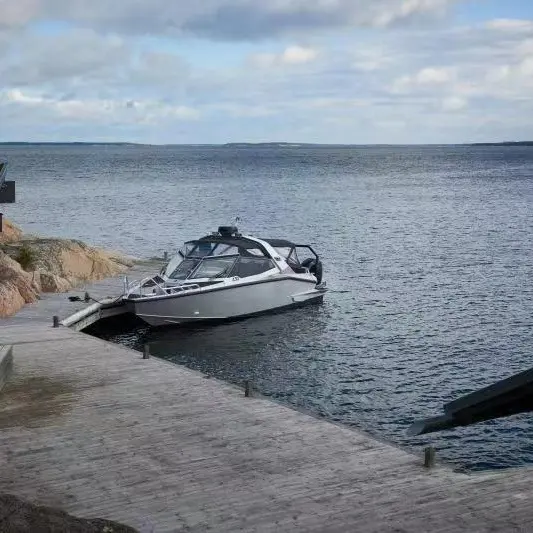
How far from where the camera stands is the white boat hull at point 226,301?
2756cm

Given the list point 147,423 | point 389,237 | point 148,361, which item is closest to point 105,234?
point 389,237

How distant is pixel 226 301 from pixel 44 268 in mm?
6670

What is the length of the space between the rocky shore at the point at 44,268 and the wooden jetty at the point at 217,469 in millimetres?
9415

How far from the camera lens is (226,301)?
28.9m

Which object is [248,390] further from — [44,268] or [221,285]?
[44,268]

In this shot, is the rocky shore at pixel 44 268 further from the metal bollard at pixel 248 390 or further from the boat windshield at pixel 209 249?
the metal bollard at pixel 248 390

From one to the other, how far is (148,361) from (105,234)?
39.1 meters

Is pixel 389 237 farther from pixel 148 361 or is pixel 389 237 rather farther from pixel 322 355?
pixel 148 361

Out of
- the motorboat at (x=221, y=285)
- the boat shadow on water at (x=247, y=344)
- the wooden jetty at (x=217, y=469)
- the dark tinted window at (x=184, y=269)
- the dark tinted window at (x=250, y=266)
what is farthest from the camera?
the dark tinted window at (x=250, y=266)

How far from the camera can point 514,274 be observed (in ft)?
129

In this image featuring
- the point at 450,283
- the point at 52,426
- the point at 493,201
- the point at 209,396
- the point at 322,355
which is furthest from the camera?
the point at 493,201

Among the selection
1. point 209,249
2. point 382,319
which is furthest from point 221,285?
point 382,319

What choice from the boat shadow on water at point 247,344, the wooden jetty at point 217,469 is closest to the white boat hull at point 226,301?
the boat shadow on water at point 247,344

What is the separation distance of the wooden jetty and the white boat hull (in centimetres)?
1031
